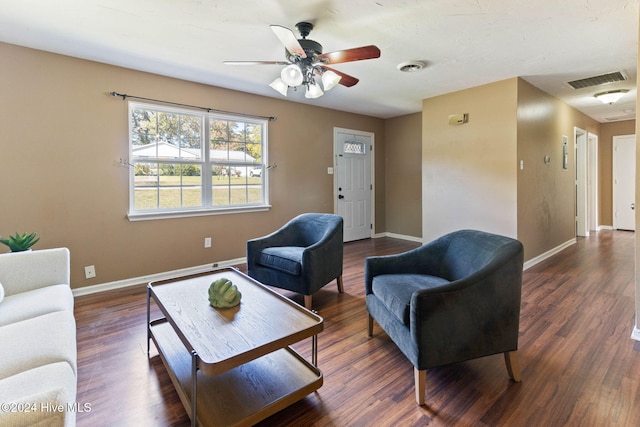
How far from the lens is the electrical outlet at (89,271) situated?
10.6 feet

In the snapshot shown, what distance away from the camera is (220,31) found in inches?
102

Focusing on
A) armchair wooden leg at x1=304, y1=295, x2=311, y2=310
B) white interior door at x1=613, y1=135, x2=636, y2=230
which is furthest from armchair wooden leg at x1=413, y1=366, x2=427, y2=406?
white interior door at x1=613, y1=135, x2=636, y2=230

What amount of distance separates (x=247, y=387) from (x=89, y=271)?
2.60 m

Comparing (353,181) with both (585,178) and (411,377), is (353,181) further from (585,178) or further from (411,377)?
(585,178)

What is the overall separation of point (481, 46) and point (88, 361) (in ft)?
13.2

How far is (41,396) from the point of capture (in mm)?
851

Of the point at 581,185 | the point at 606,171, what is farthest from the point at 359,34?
the point at 606,171

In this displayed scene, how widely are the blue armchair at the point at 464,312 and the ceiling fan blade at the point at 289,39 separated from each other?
1737mm

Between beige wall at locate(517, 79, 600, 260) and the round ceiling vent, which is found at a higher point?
the round ceiling vent

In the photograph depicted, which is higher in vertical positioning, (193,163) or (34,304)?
(193,163)

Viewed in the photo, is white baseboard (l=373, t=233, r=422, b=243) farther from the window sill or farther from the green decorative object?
the green decorative object

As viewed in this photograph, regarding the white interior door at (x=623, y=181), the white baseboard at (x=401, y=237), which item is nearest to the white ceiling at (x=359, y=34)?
the white baseboard at (x=401, y=237)

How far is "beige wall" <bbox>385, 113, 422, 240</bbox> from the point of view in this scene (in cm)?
584

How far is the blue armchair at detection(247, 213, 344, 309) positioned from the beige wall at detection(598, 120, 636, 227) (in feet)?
23.4
